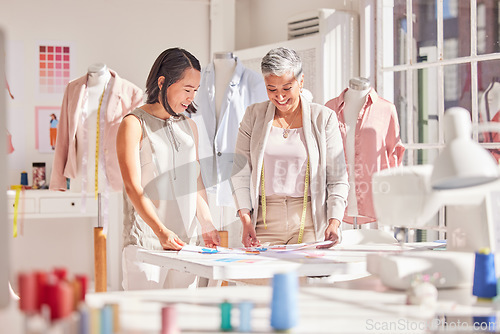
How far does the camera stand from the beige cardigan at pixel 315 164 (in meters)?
2.84

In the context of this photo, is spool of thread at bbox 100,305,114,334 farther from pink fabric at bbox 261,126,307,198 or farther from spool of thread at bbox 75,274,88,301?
pink fabric at bbox 261,126,307,198

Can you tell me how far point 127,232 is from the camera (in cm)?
270

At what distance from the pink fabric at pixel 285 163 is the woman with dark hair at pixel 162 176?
0.30 m

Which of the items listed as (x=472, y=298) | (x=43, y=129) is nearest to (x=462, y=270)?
(x=472, y=298)

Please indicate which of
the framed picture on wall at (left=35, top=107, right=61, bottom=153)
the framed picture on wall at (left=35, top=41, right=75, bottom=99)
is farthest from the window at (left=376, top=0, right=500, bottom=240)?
the framed picture on wall at (left=35, top=107, right=61, bottom=153)

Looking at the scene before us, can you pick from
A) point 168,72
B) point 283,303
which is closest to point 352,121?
point 168,72

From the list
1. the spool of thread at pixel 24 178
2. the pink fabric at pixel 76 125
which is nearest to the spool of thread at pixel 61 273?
the pink fabric at pixel 76 125

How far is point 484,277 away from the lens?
1722mm

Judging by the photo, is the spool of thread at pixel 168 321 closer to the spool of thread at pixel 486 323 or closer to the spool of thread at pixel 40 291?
the spool of thread at pixel 40 291

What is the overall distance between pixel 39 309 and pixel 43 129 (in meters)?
4.92

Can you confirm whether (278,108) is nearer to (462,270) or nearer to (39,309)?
(462,270)

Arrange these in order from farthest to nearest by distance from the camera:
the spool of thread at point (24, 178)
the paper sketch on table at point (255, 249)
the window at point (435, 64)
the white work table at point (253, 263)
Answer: the spool of thread at point (24, 178)
the window at point (435, 64)
the paper sketch on table at point (255, 249)
the white work table at point (253, 263)

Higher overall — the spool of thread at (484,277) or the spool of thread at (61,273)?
the spool of thread at (61,273)

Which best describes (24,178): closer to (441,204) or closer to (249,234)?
(249,234)
